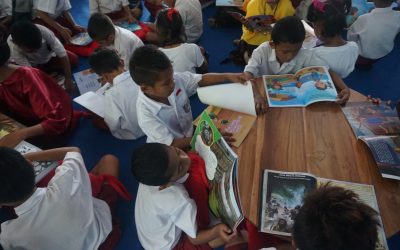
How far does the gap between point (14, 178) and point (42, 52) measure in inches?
70.4

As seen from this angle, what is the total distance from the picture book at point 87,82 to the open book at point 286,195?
185 centimetres

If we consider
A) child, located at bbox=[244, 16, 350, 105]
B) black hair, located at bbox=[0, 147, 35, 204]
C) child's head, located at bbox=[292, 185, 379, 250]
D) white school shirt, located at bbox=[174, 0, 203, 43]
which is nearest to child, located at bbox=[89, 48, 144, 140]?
child, located at bbox=[244, 16, 350, 105]

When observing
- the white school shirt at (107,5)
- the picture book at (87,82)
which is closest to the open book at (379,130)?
the picture book at (87,82)

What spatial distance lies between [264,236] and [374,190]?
41 cm

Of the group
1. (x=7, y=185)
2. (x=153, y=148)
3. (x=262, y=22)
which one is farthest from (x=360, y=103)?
(x=7, y=185)

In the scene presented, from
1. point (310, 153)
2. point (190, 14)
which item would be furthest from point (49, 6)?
point (310, 153)

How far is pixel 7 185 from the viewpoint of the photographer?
105 centimetres

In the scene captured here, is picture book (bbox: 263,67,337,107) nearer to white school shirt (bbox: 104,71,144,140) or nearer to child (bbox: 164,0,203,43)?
white school shirt (bbox: 104,71,144,140)

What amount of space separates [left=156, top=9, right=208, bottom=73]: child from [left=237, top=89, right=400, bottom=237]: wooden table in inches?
41.7

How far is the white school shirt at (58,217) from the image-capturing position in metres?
1.13

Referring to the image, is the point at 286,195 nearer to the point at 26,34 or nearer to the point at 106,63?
the point at 106,63

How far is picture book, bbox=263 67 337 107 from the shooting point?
1.32m

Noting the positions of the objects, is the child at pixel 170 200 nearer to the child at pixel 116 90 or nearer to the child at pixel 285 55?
the child at pixel 285 55

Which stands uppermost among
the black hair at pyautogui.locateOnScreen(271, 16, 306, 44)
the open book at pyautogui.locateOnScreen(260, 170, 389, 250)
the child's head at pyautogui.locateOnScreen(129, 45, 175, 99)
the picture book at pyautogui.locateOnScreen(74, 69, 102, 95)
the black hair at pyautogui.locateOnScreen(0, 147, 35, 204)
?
the black hair at pyautogui.locateOnScreen(271, 16, 306, 44)
